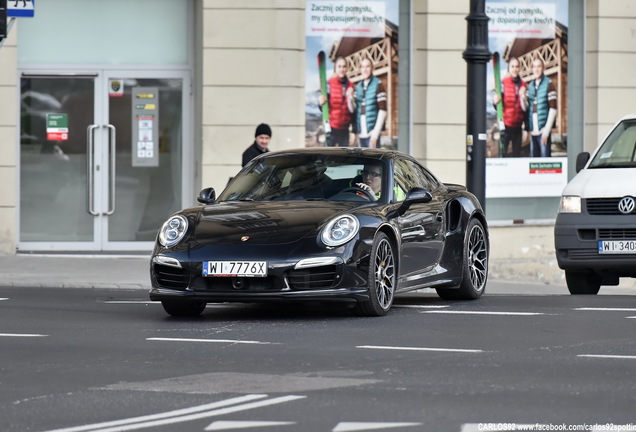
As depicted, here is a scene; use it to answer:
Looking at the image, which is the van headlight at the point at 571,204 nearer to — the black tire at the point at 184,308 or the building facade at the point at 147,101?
the black tire at the point at 184,308

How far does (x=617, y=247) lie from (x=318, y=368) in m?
6.09

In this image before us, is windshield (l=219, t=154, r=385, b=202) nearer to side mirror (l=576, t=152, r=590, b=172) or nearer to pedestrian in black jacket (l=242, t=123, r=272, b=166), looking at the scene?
side mirror (l=576, t=152, r=590, b=172)

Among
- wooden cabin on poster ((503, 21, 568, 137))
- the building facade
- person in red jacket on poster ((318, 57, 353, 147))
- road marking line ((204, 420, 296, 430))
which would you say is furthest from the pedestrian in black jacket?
road marking line ((204, 420, 296, 430))

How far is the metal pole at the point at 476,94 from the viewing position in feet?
52.7

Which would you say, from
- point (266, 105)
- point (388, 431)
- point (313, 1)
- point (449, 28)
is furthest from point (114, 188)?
point (388, 431)

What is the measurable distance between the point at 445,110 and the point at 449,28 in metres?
1.12

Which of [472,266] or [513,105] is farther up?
[513,105]

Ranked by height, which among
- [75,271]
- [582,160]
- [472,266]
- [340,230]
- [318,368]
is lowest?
[75,271]

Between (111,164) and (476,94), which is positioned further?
(111,164)

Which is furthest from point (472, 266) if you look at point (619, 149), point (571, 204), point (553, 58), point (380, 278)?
point (553, 58)

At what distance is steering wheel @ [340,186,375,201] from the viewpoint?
39.0 feet

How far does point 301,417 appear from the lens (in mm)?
6727

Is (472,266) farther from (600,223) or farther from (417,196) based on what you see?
(417,196)

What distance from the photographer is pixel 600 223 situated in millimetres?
13828
